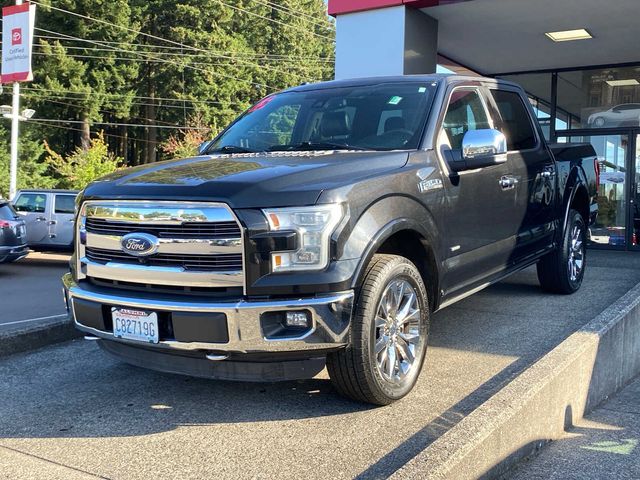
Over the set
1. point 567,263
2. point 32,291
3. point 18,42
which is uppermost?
point 18,42

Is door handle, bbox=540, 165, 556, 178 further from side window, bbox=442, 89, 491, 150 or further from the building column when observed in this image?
the building column

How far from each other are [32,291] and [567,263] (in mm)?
7822

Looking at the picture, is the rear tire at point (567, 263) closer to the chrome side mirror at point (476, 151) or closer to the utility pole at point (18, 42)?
the chrome side mirror at point (476, 151)

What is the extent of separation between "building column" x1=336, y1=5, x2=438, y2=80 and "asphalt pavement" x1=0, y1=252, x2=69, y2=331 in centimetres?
532

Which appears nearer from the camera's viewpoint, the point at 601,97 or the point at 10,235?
the point at 10,235

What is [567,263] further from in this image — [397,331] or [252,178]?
[252,178]

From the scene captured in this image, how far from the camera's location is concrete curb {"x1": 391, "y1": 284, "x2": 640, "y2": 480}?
278 cm

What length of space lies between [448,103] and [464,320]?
2.03 m

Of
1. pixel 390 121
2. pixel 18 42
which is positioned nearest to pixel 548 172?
pixel 390 121

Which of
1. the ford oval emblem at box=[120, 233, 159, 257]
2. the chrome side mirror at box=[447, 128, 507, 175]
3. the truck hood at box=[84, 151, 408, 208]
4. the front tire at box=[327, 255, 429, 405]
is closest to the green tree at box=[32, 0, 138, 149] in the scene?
the truck hood at box=[84, 151, 408, 208]

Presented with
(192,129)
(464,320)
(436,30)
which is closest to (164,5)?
(192,129)

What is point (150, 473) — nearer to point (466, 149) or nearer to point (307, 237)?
point (307, 237)

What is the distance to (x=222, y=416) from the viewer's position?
12.5ft

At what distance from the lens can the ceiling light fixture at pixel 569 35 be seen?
388 inches
